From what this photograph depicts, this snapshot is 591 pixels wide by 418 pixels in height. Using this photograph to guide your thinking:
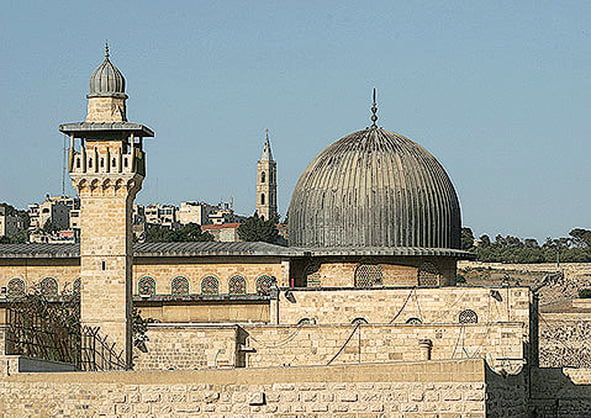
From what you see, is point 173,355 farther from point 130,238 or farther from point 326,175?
point 326,175

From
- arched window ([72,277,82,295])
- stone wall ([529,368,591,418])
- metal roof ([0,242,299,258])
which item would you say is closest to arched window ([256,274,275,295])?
metal roof ([0,242,299,258])

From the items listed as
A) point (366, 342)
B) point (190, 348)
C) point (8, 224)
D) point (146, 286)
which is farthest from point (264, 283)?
point (8, 224)

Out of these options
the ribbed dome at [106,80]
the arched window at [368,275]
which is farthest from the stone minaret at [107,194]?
the arched window at [368,275]

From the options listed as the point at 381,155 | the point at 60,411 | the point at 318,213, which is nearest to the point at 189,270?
the point at 318,213

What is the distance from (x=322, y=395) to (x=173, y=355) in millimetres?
7813

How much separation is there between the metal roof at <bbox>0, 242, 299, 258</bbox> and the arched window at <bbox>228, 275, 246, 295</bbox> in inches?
24.2

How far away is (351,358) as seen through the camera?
24172 millimetres

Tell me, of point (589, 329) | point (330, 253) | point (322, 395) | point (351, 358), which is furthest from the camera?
point (589, 329)

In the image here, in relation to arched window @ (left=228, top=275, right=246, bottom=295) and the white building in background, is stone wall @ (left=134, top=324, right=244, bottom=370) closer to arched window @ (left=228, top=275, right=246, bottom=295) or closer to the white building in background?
arched window @ (left=228, top=275, right=246, bottom=295)

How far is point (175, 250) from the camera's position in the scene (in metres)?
29.1

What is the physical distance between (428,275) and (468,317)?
262 centimetres

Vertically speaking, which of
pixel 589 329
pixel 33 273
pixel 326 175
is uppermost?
pixel 326 175

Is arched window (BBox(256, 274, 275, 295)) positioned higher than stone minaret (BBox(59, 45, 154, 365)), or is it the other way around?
stone minaret (BBox(59, 45, 154, 365))

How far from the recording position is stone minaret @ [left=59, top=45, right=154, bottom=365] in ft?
73.6
